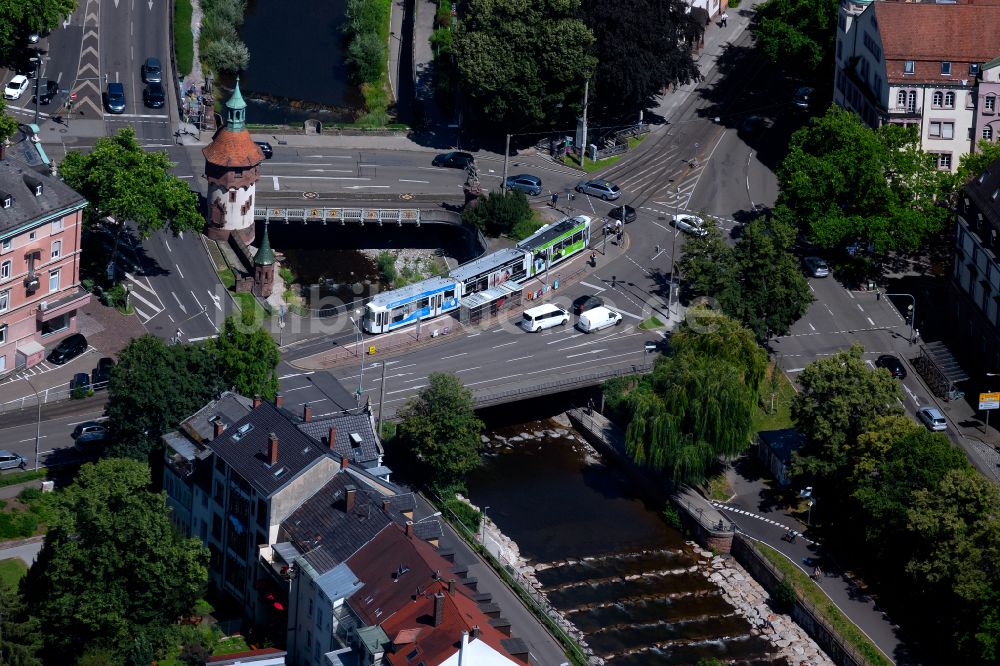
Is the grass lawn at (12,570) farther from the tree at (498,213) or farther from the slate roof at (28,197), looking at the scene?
the tree at (498,213)

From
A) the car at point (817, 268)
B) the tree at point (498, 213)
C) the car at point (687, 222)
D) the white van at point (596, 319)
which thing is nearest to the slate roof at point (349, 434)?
the white van at point (596, 319)

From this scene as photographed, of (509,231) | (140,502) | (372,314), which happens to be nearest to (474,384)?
(372,314)

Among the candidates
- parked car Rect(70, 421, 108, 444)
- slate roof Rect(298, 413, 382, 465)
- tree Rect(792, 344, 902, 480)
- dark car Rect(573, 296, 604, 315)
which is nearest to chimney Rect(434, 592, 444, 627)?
slate roof Rect(298, 413, 382, 465)

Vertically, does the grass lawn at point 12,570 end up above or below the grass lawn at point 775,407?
below

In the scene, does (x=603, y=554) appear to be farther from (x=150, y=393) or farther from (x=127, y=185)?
(x=127, y=185)

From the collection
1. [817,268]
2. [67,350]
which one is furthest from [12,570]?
[817,268]

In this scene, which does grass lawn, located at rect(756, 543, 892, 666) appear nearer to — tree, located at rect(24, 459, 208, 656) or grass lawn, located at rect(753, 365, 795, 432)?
grass lawn, located at rect(753, 365, 795, 432)

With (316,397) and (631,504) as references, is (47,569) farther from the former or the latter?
(631,504)
